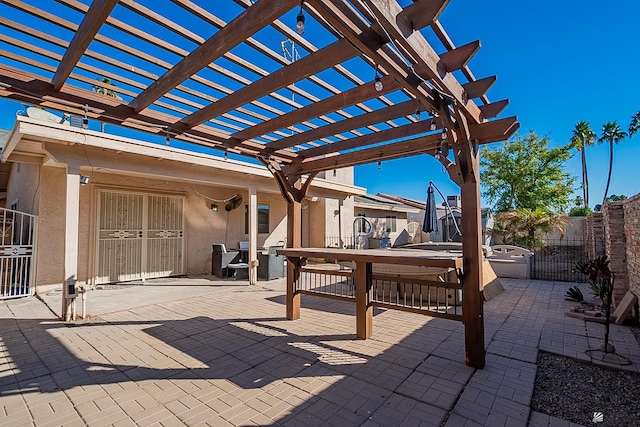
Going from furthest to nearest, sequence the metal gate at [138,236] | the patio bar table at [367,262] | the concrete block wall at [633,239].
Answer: the metal gate at [138,236]
the concrete block wall at [633,239]
the patio bar table at [367,262]

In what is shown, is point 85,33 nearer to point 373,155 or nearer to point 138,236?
point 373,155

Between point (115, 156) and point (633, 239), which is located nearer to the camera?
point (633, 239)

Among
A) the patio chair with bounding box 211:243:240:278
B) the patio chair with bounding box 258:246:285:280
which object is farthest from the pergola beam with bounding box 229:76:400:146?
the patio chair with bounding box 211:243:240:278

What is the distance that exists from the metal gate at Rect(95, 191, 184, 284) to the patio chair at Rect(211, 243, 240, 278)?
3.25 feet

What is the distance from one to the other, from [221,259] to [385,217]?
12.1 metres

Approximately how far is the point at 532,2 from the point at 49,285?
11.2 meters

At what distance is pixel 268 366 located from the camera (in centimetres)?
347

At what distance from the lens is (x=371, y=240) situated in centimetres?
1475

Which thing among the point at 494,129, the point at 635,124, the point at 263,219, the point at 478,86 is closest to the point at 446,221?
the point at 263,219

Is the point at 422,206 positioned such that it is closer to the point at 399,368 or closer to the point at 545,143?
the point at 545,143

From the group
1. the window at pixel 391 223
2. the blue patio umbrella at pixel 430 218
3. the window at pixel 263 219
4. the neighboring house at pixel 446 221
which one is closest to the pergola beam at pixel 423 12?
the blue patio umbrella at pixel 430 218

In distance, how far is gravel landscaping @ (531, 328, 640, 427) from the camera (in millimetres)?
2531

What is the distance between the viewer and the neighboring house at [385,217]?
17.0 m

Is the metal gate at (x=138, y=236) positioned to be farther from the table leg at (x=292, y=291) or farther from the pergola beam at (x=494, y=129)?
the pergola beam at (x=494, y=129)
